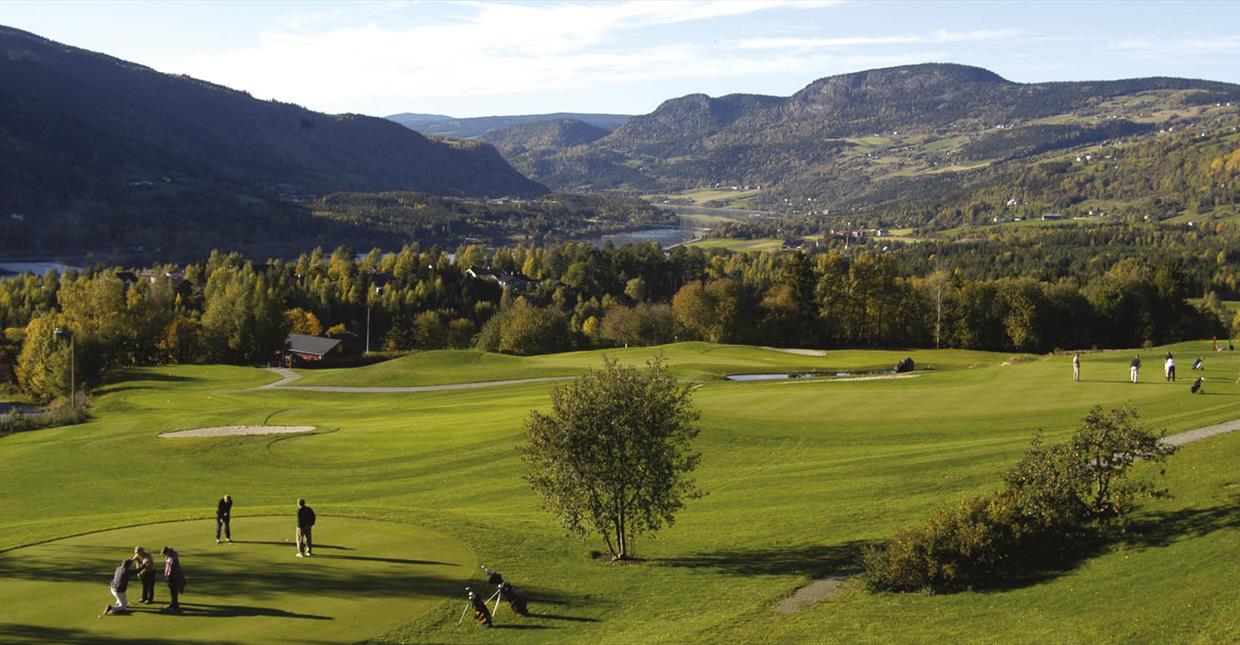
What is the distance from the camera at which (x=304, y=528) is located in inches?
1089

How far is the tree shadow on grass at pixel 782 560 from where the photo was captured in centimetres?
2722

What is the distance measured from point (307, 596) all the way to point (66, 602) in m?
5.62

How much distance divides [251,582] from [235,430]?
109ft

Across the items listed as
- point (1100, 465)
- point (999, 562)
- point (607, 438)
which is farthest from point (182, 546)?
point (1100, 465)

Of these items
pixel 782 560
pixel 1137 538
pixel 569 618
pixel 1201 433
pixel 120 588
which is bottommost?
pixel 569 618

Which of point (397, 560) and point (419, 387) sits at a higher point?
point (397, 560)

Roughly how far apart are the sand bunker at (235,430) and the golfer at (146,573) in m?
31.8

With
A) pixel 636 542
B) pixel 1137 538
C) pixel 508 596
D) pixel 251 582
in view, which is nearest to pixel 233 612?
pixel 251 582

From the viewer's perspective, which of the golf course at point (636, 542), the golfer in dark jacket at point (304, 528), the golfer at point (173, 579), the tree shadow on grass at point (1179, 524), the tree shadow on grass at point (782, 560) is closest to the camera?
A: the golf course at point (636, 542)

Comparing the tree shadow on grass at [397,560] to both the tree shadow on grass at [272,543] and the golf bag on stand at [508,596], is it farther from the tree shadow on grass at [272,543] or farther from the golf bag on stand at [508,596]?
the golf bag on stand at [508,596]

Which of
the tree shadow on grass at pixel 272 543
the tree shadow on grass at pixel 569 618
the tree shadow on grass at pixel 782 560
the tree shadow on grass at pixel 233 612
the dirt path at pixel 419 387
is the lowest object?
the dirt path at pixel 419 387

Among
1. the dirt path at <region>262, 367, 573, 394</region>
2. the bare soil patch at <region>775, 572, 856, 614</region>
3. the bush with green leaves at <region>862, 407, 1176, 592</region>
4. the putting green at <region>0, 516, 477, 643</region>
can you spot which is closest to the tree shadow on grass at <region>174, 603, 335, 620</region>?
the putting green at <region>0, 516, 477, 643</region>

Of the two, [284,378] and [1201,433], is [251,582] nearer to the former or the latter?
[1201,433]

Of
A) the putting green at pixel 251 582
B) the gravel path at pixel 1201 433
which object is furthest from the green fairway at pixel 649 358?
the putting green at pixel 251 582
